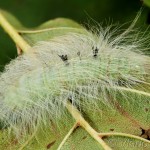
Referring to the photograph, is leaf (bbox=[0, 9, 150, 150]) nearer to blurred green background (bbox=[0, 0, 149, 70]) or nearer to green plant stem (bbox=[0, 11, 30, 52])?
green plant stem (bbox=[0, 11, 30, 52])

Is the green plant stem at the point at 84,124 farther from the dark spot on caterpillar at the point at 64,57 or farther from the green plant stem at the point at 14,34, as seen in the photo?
the green plant stem at the point at 14,34

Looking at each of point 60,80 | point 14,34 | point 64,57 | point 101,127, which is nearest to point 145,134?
point 101,127

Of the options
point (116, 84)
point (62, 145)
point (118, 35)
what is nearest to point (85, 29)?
point (118, 35)

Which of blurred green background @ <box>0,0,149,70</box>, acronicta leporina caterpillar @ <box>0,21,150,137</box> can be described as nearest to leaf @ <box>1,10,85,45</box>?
→ acronicta leporina caterpillar @ <box>0,21,150,137</box>

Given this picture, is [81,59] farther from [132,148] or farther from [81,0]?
[81,0]

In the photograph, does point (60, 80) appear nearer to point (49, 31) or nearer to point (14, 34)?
point (49, 31)
